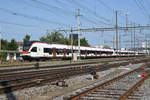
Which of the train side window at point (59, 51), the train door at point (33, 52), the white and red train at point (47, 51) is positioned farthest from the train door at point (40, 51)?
the train side window at point (59, 51)

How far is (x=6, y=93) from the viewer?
10.1 meters

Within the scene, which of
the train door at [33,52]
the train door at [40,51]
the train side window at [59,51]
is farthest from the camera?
the train side window at [59,51]

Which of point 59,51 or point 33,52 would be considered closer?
point 33,52

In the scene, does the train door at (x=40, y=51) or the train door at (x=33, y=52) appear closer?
the train door at (x=33, y=52)

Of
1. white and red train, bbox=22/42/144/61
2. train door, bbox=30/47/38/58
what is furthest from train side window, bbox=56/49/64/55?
train door, bbox=30/47/38/58

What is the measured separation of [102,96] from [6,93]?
420 cm

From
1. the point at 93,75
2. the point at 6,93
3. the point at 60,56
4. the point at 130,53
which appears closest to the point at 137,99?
the point at 6,93

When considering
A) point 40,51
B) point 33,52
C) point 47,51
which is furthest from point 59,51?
point 33,52

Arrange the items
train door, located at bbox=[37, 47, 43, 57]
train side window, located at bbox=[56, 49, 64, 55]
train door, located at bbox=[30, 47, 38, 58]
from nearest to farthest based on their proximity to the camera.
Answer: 1. train door, located at bbox=[30, 47, 38, 58]
2. train door, located at bbox=[37, 47, 43, 57]
3. train side window, located at bbox=[56, 49, 64, 55]

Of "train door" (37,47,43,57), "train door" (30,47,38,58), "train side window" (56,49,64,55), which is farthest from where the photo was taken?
"train side window" (56,49,64,55)

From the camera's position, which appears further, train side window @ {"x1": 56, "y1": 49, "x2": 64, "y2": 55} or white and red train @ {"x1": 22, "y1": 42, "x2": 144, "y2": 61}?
train side window @ {"x1": 56, "y1": 49, "x2": 64, "y2": 55}

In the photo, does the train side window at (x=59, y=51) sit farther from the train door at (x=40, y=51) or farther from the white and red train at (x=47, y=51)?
the train door at (x=40, y=51)

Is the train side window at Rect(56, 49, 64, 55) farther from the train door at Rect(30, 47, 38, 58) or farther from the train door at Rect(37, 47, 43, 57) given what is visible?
the train door at Rect(30, 47, 38, 58)

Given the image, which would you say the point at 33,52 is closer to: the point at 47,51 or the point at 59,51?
the point at 47,51
